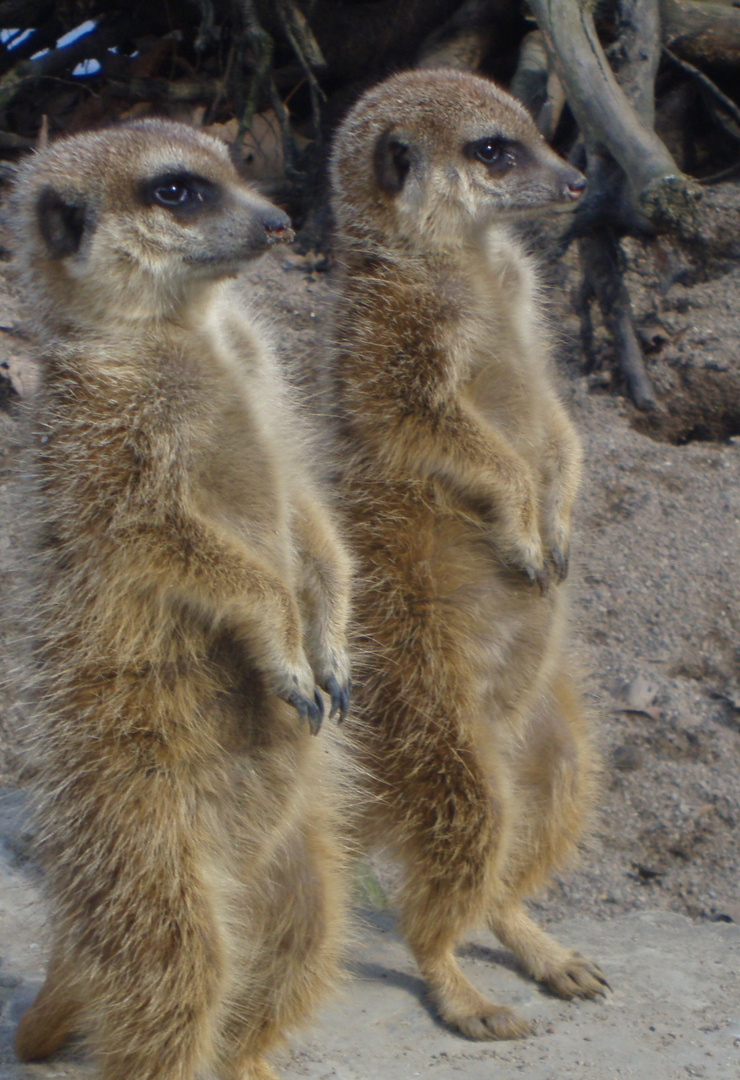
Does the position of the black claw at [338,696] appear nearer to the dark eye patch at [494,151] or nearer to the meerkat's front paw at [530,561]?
the meerkat's front paw at [530,561]

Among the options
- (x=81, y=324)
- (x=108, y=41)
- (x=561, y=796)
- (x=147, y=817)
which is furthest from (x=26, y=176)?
(x=108, y=41)

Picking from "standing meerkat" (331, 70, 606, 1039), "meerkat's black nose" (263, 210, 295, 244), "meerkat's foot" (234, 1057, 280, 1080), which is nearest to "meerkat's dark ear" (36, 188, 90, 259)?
"meerkat's black nose" (263, 210, 295, 244)

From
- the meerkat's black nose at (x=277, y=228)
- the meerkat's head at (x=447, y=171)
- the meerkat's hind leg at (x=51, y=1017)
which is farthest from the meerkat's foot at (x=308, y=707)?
the meerkat's head at (x=447, y=171)

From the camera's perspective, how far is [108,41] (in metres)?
6.36

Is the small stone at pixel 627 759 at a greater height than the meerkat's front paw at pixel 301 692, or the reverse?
the meerkat's front paw at pixel 301 692

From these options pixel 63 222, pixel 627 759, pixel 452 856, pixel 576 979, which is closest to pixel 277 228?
pixel 63 222

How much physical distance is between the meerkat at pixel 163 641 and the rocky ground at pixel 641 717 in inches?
13.3

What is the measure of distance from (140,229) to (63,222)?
17 cm

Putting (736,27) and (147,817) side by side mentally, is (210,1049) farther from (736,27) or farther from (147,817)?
(736,27)

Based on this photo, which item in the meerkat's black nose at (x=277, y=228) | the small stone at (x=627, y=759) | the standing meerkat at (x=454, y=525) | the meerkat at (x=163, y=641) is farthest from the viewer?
the small stone at (x=627, y=759)

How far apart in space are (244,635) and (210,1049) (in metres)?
0.83

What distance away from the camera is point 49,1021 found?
2463 mm

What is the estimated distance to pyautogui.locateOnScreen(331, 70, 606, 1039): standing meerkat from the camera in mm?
2881

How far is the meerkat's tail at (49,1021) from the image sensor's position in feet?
7.86
